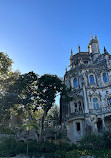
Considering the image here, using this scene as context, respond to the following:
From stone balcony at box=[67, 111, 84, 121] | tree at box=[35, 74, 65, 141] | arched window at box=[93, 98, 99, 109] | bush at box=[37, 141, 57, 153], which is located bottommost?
bush at box=[37, 141, 57, 153]

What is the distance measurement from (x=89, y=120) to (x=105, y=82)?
24.5ft

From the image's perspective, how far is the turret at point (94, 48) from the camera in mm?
30295

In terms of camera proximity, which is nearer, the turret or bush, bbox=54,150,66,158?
bush, bbox=54,150,66,158

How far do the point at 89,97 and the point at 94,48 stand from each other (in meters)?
11.9

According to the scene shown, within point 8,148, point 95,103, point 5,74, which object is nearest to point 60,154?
point 8,148

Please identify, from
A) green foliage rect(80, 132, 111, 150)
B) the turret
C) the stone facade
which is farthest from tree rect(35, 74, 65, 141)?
the turret

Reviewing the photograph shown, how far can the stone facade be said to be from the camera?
74.8 ft

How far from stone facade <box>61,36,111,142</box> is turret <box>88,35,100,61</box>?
182mm

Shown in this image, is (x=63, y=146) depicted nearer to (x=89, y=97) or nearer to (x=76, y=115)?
(x=76, y=115)

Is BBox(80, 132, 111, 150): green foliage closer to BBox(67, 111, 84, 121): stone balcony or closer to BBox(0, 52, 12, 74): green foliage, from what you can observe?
BBox(67, 111, 84, 121): stone balcony

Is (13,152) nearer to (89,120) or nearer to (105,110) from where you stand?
(89,120)

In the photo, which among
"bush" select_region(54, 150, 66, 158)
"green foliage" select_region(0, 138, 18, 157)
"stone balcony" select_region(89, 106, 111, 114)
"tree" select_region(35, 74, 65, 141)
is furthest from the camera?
"tree" select_region(35, 74, 65, 141)

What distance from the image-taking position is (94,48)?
3123 cm

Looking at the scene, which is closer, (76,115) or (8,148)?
(8,148)
